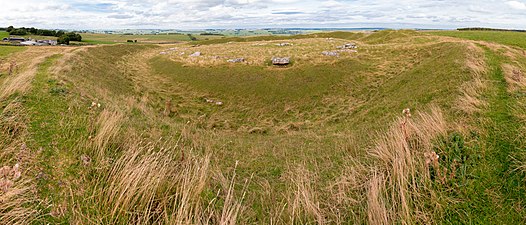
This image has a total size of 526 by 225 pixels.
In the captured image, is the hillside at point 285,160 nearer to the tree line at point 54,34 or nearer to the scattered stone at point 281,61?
the scattered stone at point 281,61

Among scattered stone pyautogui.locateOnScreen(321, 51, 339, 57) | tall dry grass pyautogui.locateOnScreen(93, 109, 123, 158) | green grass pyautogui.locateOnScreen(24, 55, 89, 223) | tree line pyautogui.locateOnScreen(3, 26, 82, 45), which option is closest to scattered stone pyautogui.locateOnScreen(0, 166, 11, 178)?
green grass pyautogui.locateOnScreen(24, 55, 89, 223)

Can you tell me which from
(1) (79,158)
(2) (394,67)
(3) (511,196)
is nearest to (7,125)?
(1) (79,158)

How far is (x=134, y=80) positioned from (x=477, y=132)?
33.6 metres

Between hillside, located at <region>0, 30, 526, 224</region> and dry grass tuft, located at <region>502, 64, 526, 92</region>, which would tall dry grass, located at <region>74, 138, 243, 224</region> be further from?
dry grass tuft, located at <region>502, 64, 526, 92</region>

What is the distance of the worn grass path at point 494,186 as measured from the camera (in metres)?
5.13

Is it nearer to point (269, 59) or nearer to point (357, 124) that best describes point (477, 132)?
point (357, 124)

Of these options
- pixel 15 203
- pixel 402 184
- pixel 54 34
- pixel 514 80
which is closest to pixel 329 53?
pixel 514 80

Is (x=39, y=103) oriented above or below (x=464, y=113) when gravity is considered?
above

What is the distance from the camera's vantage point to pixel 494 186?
5898 millimetres

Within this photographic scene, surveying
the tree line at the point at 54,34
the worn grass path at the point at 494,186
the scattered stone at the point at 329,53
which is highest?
the tree line at the point at 54,34

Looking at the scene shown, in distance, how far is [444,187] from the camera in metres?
5.82

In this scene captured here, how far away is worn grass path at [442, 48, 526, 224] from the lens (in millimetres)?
5133

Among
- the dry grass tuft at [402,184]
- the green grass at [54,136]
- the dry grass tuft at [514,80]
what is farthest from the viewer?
the dry grass tuft at [514,80]

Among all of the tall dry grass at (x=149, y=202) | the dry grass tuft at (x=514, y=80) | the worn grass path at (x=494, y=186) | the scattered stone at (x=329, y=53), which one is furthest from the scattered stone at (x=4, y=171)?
the scattered stone at (x=329, y=53)
